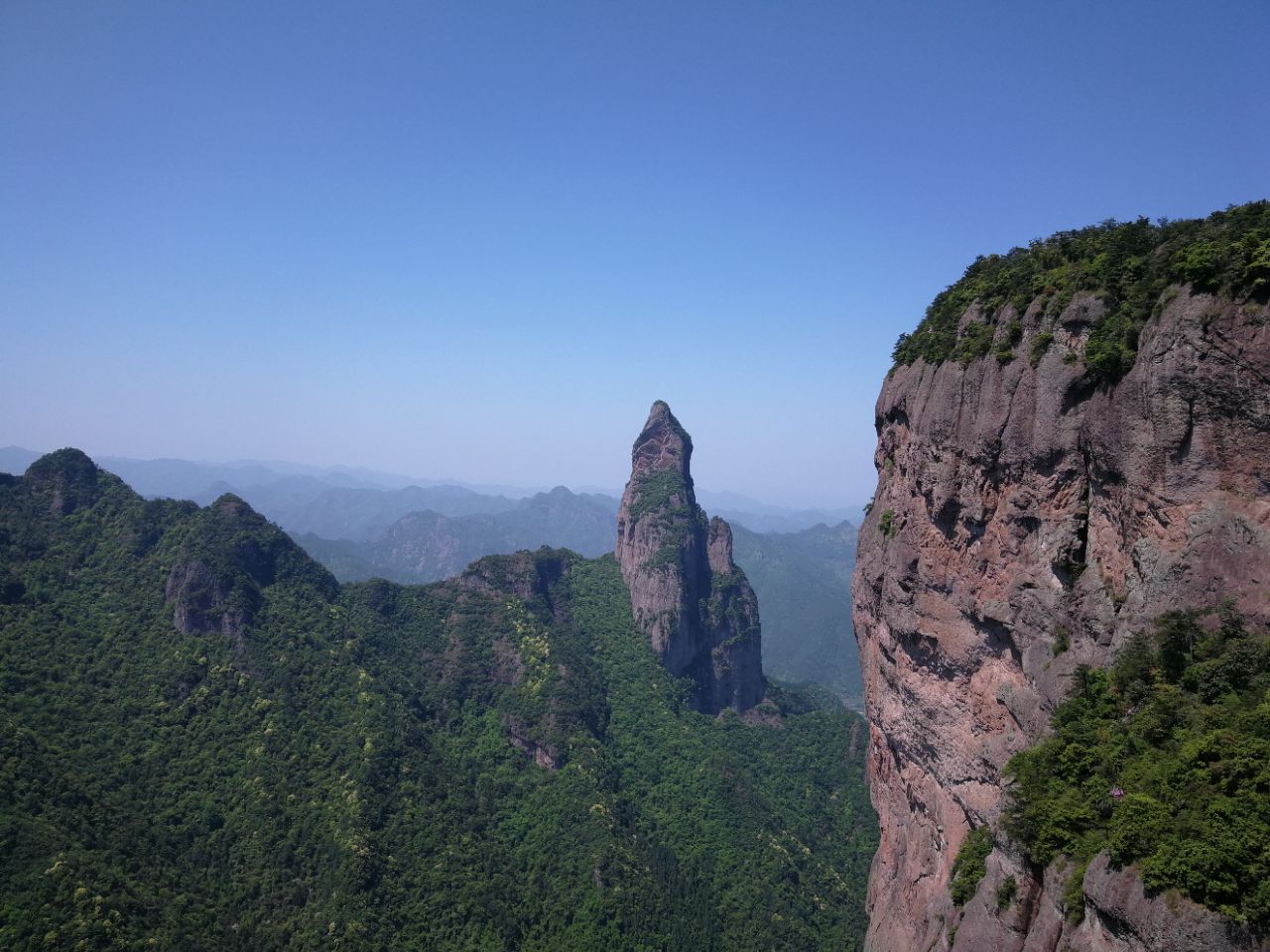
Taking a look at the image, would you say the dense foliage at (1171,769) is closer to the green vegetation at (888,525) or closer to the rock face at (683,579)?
the green vegetation at (888,525)

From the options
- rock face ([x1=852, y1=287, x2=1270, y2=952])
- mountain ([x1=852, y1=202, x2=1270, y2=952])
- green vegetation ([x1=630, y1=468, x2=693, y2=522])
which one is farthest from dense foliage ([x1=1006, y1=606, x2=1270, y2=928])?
green vegetation ([x1=630, y1=468, x2=693, y2=522])

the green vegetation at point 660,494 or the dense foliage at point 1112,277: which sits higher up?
the dense foliage at point 1112,277

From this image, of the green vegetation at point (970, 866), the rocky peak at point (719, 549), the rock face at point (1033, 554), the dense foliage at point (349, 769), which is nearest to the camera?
the rock face at point (1033, 554)

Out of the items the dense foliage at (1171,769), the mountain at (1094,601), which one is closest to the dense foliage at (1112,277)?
the mountain at (1094,601)

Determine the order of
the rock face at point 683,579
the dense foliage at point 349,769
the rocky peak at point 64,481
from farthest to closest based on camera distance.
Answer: the rock face at point 683,579 → the rocky peak at point 64,481 → the dense foliage at point 349,769

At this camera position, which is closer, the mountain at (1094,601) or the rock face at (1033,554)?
the mountain at (1094,601)

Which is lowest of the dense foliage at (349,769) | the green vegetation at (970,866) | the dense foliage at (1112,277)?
the dense foliage at (349,769)

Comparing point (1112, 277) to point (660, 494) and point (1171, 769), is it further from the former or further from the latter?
point (660, 494)
